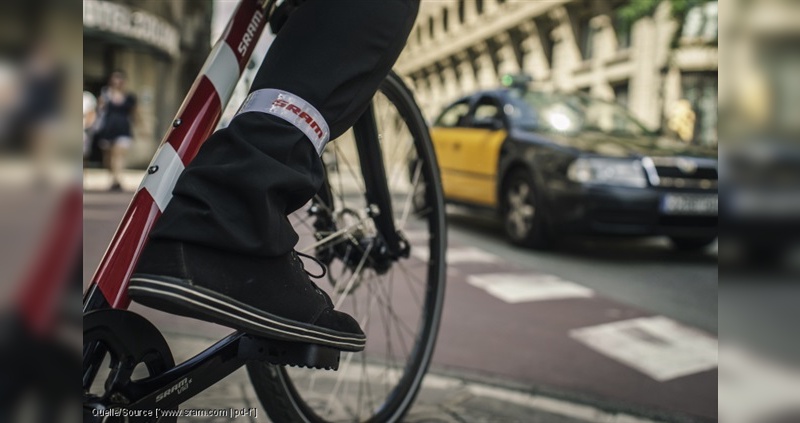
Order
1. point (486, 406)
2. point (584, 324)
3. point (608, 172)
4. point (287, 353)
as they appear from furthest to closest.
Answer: point (608, 172) < point (584, 324) < point (486, 406) < point (287, 353)

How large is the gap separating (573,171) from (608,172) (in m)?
0.27

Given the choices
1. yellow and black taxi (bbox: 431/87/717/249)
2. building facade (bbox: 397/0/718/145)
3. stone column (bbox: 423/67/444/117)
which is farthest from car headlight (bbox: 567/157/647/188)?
stone column (bbox: 423/67/444/117)

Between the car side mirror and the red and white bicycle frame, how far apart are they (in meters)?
5.52

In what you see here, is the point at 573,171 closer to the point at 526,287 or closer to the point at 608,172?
the point at 608,172

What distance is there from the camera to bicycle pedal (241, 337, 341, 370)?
1.12 m

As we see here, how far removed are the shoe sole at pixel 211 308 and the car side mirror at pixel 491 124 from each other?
18.9 feet

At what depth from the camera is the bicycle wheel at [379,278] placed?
167 cm

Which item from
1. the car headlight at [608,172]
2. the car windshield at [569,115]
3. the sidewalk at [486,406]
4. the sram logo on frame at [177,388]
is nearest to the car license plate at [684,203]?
the car headlight at [608,172]

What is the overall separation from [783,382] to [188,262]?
28.0 inches

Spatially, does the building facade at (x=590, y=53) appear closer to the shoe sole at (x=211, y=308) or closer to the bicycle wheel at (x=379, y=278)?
the bicycle wheel at (x=379, y=278)

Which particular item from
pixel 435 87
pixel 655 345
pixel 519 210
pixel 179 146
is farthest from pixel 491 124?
pixel 435 87

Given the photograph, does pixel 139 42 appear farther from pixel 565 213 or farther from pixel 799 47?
pixel 799 47

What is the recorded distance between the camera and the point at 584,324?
357 cm

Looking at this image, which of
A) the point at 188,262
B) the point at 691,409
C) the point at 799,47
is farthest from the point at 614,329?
the point at 799,47
